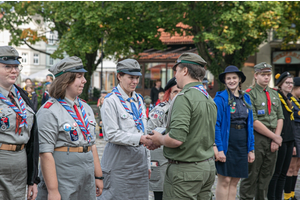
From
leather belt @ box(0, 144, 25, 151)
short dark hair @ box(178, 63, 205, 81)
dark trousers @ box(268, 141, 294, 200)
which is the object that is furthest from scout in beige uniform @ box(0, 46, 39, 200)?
dark trousers @ box(268, 141, 294, 200)

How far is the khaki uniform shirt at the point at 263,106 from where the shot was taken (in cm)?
554

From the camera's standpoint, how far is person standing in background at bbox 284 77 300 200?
20.5ft

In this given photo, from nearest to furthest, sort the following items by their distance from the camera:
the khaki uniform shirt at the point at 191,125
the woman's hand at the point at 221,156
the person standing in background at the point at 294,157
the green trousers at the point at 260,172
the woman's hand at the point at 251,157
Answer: the khaki uniform shirt at the point at 191,125
the woman's hand at the point at 221,156
the woman's hand at the point at 251,157
the green trousers at the point at 260,172
the person standing in background at the point at 294,157

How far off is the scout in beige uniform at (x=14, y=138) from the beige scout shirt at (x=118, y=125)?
86 cm

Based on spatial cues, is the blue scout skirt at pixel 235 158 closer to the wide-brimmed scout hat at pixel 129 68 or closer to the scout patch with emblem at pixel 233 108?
the scout patch with emblem at pixel 233 108

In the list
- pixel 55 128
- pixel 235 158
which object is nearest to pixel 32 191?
pixel 55 128

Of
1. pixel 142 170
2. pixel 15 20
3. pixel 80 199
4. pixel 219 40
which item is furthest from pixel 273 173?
pixel 15 20

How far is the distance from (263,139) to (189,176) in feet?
8.86

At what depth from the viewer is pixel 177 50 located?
27672 mm

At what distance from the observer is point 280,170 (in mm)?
5949

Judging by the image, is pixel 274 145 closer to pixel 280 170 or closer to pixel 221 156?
pixel 280 170

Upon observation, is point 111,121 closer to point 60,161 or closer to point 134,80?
point 134,80

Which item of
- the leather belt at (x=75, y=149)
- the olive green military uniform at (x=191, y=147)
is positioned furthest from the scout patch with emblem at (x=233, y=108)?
the leather belt at (x=75, y=149)

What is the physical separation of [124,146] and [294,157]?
4.08 metres
